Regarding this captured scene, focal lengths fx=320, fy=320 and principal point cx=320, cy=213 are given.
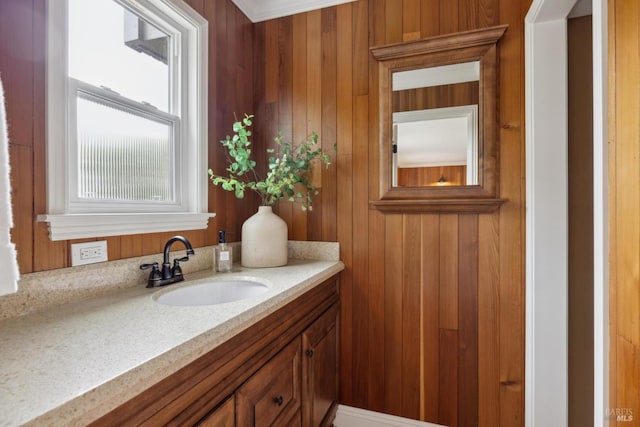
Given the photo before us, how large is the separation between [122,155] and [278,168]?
2.35 ft

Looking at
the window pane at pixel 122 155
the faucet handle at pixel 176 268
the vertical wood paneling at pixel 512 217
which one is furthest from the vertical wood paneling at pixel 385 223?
the window pane at pixel 122 155

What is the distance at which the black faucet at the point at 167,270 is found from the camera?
4.17 feet

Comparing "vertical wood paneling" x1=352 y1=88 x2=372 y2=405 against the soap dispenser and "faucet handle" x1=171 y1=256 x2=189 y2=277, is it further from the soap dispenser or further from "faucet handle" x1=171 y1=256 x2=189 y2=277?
"faucet handle" x1=171 y1=256 x2=189 y2=277

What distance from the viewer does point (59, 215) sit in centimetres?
102

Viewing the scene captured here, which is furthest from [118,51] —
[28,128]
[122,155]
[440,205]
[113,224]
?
[440,205]

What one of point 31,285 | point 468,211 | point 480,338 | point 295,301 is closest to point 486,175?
point 468,211

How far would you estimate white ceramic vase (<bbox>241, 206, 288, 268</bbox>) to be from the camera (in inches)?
66.7

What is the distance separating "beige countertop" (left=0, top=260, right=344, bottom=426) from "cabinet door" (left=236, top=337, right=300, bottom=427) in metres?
0.22

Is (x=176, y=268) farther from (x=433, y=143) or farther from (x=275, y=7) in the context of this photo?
(x=275, y=7)

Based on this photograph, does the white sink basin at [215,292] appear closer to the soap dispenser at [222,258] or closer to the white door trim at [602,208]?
the soap dispenser at [222,258]

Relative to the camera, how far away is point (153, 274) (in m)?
1.28

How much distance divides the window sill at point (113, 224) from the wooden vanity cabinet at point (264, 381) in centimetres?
64

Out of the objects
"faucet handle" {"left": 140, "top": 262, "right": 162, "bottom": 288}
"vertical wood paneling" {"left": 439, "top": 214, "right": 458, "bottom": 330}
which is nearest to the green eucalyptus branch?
"faucet handle" {"left": 140, "top": 262, "right": 162, "bottom": 288}

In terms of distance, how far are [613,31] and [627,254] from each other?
1.73ft
